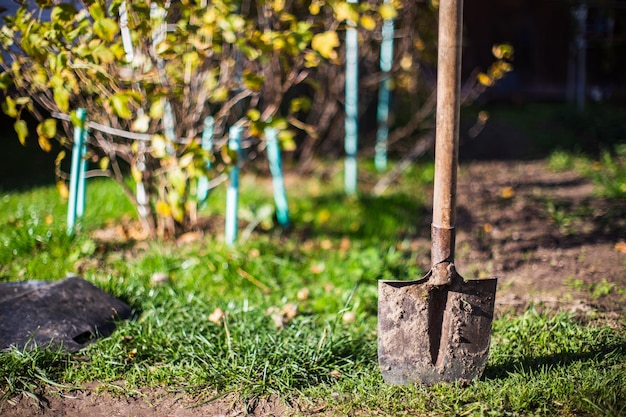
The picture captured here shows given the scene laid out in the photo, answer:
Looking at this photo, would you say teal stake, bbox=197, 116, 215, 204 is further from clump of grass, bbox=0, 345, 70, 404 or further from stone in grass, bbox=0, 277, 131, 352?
clump of grass, bbox=0, 345, 70, 404

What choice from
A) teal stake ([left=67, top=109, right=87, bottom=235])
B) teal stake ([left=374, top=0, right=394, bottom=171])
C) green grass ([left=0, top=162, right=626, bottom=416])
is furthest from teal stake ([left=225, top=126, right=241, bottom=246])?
teal stake ([left=374, top=0, right=394, bottom=171])

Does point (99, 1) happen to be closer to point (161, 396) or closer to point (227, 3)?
point (227, 3)

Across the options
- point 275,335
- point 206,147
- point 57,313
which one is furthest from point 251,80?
point 57,313

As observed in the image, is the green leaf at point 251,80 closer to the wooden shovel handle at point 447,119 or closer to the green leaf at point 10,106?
the green leaf at point 10,106

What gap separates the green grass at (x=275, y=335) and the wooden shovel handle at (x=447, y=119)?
1.88 ft

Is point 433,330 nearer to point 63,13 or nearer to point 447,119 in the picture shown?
point 447,119

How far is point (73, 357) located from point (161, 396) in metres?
0.48

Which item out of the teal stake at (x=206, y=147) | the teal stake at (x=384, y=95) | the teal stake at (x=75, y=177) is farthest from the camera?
the teal stake at (x=384, y=95)

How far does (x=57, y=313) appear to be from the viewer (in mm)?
2750

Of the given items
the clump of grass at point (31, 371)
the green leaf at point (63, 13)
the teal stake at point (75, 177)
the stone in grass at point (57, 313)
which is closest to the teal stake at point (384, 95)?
the teal stake at point (75, 177)

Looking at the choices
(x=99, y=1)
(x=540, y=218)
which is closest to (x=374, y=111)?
(x=540, y=218)

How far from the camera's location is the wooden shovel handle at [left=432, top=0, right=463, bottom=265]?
7.54 feet

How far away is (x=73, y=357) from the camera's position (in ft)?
8.59

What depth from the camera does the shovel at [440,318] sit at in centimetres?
235
